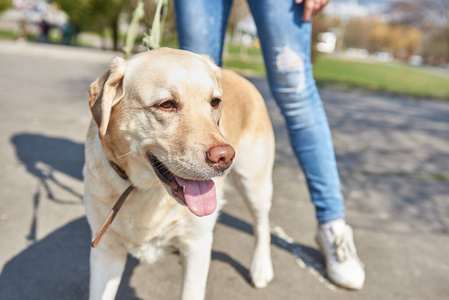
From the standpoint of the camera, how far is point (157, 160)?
1.79 m

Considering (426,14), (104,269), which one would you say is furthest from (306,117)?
(426,14)

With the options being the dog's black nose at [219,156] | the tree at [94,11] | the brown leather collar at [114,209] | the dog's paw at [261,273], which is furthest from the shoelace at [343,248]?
the tree at [94,11]

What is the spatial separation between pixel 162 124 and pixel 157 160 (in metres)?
0.16

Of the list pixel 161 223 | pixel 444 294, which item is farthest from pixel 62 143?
pixel 444 294

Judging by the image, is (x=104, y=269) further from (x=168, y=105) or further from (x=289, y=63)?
(x=289, y=63)

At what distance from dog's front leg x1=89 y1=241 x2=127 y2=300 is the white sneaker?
4.36ft

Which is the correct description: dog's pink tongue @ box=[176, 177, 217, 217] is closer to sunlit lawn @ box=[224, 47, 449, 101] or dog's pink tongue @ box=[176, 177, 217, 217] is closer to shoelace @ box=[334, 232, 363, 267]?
shoelace @ box=[334, 232, 363, 267]

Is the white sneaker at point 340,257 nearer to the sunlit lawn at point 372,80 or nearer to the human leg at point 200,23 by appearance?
the human leg at point 200,23

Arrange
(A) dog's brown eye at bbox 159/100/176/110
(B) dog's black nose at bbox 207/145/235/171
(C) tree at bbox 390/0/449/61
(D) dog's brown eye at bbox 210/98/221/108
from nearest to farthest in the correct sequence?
1. (B) dog's black nose at bbox 207/145/235/171
2. (A) dog's brown eye at bbox 159/100/176/110
3. (D) dog's brown eye at bbox 210/98/221/108
4. (C) tree at bbox 390/0/449/61

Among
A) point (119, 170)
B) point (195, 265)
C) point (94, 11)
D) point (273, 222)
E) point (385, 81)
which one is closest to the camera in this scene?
point (119, 170)

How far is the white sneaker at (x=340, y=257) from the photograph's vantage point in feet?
8.39

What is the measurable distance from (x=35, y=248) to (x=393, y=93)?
42.7ft

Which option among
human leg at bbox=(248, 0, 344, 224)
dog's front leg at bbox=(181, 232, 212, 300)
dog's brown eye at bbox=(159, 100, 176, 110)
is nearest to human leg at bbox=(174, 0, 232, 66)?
human leg at bbox=(248, 0, 344, 224)

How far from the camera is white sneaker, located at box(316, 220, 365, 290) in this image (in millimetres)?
2557
